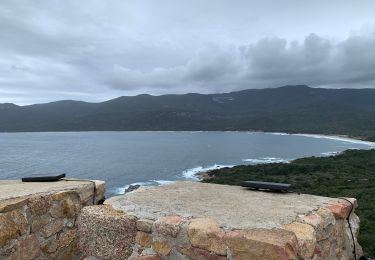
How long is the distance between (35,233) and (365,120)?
647 feet

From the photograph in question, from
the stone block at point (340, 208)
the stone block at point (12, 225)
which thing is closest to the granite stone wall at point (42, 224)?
the stone block at point (12, 225)

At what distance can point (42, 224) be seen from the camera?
462cm

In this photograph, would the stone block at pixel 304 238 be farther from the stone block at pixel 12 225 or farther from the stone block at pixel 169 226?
the stone block at pixel 12 225

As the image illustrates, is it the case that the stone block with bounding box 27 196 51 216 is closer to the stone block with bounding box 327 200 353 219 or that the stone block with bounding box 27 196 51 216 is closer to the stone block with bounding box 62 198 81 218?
the stone block with bounding box 62 198 81 218

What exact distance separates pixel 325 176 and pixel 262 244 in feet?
164

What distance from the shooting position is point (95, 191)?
554 cm

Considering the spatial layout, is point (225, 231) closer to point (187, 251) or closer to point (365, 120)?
point (187, 251)

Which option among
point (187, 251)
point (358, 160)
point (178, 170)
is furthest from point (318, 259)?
point (358, 160)

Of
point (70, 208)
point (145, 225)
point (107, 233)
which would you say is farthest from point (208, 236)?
point (70, 208)

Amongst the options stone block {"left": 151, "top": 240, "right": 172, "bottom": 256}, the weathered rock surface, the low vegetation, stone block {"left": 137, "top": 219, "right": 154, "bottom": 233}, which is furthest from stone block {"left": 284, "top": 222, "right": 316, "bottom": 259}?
the low vegetation

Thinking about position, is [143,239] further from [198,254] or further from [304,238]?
[304,238]

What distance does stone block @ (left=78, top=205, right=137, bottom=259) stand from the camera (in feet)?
12.7

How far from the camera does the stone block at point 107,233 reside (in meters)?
3.87

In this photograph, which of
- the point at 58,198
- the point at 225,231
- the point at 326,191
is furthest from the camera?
the point at 326,191
